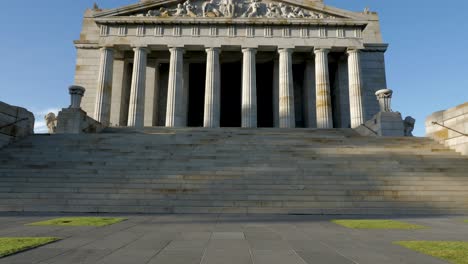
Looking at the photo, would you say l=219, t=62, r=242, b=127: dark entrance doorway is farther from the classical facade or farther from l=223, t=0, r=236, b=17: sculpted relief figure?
l=223, t=0, r=236, b=17: sculpted relief figure

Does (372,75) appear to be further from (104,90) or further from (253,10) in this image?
(104,90)

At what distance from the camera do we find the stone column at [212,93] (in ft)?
102

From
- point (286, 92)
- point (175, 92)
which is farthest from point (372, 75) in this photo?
point (175, 92)

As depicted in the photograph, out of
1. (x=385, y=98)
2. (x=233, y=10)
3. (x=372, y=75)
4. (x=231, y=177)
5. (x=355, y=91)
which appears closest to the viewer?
(x=231, y=177)

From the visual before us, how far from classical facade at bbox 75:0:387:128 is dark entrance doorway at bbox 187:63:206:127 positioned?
5.75 metres

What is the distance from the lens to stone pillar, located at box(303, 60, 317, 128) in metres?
35.0

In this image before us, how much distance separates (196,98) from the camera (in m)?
44.1

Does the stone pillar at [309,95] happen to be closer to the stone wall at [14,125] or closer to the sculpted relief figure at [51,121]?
the sculpted relief figure at [51,121]

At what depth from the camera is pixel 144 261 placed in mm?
4867

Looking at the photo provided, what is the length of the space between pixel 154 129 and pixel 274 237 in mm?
20818

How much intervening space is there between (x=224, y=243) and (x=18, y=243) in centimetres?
390

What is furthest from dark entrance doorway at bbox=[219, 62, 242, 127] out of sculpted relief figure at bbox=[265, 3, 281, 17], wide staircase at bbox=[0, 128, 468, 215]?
wide staircase at bbox=[0, 128, 468, 215]

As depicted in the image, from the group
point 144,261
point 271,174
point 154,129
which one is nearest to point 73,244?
point 144,261

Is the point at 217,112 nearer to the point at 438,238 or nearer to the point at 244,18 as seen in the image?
the point at 244,18
